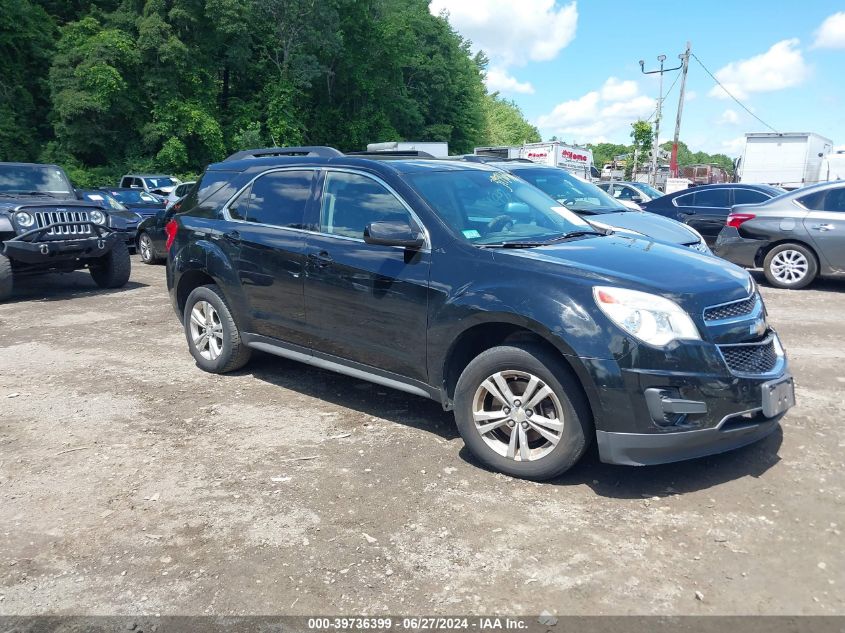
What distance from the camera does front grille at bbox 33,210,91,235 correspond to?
9.02 metres

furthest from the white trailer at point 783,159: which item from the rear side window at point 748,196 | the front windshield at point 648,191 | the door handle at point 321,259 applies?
the door handle at point 321,259

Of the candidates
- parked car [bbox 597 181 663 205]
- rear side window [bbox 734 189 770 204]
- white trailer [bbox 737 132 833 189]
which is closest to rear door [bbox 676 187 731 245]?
rear side window [bbox 734 189 770 204]

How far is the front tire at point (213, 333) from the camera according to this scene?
5629 mm

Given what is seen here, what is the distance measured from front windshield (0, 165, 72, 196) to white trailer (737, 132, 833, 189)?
2505 cm

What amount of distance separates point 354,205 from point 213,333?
6.39 ft

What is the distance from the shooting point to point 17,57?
98.0 feet

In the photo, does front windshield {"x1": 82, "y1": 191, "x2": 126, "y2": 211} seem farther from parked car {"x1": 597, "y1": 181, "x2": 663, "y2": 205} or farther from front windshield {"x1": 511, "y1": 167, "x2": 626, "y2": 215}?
parked car {"x1": 597, "y1": 181, "x2": 663, "y2": 205}

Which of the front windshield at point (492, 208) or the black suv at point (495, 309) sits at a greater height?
the front windshield at point (492, 208)

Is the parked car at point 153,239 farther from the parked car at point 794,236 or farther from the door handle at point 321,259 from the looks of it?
the parked car at point 794,236

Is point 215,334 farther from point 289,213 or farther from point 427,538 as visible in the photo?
point 427,538

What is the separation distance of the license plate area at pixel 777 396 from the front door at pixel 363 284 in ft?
6.28

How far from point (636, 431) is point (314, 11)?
34395 mm

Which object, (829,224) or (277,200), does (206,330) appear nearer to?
(277,200)

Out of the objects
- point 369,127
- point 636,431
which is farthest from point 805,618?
point 369,127
